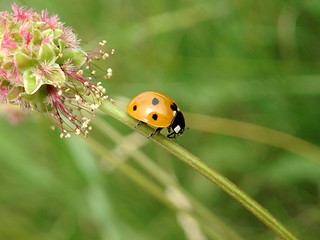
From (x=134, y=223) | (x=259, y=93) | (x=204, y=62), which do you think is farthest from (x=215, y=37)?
(x=134, y=223)

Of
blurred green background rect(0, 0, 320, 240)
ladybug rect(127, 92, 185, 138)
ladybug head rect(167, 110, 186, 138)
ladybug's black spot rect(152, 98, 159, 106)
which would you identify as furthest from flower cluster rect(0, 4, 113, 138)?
blurred green background rect(0, 0, 320, 240)

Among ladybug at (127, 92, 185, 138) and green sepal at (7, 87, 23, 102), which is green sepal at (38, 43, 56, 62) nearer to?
green sepal at (7, 87, 23, 102)

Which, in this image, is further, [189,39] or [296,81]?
[189,39]

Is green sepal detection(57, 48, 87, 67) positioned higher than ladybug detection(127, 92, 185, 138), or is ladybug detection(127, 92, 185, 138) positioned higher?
ladybug detection(127, 92, 185, 138)

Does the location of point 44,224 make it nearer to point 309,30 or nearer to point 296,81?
point 296,81

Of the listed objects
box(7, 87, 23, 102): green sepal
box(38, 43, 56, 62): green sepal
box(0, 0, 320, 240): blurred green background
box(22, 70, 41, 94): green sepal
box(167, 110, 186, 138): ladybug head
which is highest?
box(0, 0, 320, 240): blurred green background

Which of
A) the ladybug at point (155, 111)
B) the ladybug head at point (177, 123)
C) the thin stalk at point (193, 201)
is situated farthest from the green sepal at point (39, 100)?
the thin stalk at point (193, 201)

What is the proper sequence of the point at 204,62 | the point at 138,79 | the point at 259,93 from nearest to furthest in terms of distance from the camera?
the point at 259,93, the point at 204,62, the point at 138,79
